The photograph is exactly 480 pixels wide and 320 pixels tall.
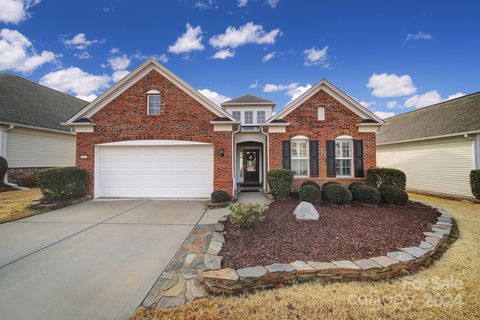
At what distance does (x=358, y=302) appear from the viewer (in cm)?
273

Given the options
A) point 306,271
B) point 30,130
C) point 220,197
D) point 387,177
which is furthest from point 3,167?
point 387,177

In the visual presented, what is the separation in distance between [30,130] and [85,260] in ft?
47.9

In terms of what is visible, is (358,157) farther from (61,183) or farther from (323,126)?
(61,183)

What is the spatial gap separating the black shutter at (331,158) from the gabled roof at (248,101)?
5.16 m

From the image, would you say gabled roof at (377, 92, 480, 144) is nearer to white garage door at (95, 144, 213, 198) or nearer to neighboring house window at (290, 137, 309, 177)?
neighboring house window at (290, 137, 309, 177)

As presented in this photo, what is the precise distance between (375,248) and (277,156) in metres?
6.23

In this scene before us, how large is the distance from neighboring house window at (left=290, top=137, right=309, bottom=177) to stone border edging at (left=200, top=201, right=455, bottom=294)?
6.20 meters

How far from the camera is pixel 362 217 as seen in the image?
6.05m

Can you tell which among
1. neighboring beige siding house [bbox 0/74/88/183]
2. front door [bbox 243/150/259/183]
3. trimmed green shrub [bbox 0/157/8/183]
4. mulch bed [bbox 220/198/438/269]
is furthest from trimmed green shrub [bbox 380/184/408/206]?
neighboring beige siding house [bbox 0/74/88/183]

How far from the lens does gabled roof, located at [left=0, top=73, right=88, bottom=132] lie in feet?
41.6

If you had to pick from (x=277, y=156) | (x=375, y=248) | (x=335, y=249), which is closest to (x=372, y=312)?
(x=335, y=249)

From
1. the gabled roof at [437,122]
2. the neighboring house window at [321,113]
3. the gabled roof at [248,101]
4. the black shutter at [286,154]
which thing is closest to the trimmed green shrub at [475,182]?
the gabled roof at [437,122]

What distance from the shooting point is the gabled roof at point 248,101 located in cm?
1334

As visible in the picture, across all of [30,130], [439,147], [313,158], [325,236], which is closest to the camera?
[325,236]
